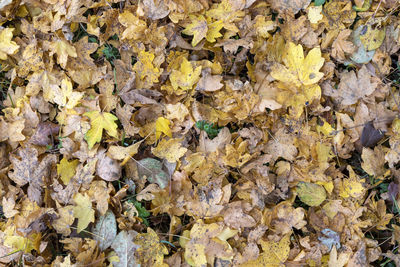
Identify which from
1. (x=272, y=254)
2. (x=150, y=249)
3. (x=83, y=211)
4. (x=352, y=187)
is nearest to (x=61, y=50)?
(x=83, y=211)

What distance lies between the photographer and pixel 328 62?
6.73 ft

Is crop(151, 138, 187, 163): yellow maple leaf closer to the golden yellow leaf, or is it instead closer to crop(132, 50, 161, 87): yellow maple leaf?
crop(132, 50, 161, 87): yellow maple leaf

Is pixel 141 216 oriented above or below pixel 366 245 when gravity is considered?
above

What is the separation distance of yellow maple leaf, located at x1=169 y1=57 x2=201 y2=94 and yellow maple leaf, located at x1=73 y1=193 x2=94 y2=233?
0.76 m

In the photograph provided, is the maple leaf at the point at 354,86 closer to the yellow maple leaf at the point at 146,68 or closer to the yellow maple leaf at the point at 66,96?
the yellow maple leaf at the point at 146,68

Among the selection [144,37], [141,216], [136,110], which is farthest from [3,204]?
[144,37]

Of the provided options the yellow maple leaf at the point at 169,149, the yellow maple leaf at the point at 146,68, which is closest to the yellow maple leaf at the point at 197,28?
the yellow maple leaf at the point at 146,68

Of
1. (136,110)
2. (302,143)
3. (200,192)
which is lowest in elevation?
(200,192)

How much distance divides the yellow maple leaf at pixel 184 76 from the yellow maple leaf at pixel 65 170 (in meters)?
0.71

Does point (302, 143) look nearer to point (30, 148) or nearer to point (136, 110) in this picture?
point (136, 110)

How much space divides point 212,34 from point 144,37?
383 mm

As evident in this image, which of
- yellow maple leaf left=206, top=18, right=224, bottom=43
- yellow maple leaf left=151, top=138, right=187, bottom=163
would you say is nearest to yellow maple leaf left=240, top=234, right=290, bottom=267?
yellow maple leaf left=151, top=138, right=187, bottom=163

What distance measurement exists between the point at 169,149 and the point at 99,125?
1.32ft

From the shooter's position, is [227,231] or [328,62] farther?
[328,62]
